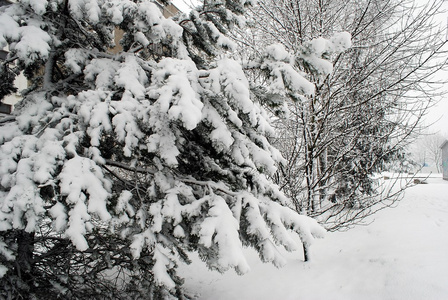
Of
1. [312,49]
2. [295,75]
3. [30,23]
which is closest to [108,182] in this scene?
[30,23]

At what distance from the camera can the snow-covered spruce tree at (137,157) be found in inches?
97.9

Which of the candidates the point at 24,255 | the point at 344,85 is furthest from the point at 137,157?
the point at 344,85

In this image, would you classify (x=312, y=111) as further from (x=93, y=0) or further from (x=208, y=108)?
(x=93, y=0)

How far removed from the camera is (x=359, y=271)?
17.3ft

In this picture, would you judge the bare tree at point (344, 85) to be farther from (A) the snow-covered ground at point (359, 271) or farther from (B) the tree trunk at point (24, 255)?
(B) the tree trunk at point (24, 255)

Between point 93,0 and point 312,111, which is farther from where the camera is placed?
point 312,111

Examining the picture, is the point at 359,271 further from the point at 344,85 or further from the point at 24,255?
the point at 24,255

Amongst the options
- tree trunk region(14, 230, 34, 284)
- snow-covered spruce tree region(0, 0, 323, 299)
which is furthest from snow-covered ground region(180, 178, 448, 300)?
tree trunk region(14, 230, 34, 284)

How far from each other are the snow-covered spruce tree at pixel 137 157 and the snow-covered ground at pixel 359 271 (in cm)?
236

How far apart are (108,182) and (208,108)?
3.92ft

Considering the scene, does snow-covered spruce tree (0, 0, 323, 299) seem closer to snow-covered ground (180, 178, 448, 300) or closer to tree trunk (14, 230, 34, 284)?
tree trunk (14, 230, 34, 284)

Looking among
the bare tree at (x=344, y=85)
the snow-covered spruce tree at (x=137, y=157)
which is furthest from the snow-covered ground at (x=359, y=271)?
the snow-covered spruce tree at (x=137, y=157)

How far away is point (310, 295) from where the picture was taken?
189 inches

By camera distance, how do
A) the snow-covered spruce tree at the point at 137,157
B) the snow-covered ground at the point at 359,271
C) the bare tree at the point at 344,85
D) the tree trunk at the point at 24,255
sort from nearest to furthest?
the snow-covered spruce tree at the point at 137,157
the tree trunk at the point at 24,255
the snow-covered ground at the point at 359,271
the bare tree at the point at 344,85
